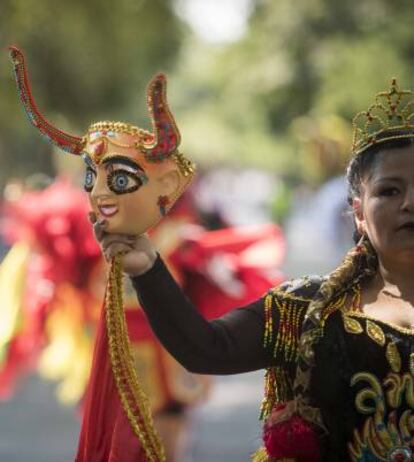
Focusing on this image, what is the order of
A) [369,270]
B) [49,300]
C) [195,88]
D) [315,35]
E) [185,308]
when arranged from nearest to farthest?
[185,308]
[369,270]
[49,300]
[315,35]
[195,88]

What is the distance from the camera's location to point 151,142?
245 centimetres

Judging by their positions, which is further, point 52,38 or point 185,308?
point 52,38

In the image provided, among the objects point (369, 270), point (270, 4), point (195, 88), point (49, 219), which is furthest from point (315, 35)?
point (195, 88)

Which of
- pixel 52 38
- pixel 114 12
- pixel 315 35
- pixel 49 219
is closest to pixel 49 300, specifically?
pixel 49 219

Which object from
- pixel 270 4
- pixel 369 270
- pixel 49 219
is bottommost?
pixel 369 270

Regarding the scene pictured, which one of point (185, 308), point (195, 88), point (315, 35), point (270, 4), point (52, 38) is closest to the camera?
point (185, 308)

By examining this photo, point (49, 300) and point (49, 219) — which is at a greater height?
point (49, 219)

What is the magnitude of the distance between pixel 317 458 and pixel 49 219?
115 inches

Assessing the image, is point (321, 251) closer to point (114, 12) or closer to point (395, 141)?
point (114, 12)

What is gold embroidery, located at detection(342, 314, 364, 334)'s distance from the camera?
2418 mm

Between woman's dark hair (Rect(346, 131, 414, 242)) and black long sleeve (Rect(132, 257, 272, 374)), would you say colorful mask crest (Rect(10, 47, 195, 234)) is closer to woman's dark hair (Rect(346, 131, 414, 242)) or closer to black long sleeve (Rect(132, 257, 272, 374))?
black long sleeve (Rect(132, 257, 272, 374))

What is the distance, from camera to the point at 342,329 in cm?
243

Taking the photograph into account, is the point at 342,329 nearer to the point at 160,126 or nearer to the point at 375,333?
the point at 375,333

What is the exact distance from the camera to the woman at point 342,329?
238 cm
